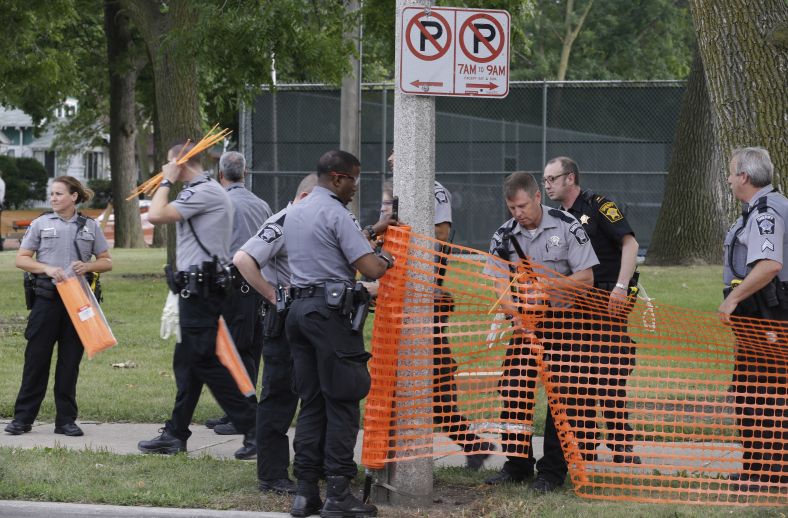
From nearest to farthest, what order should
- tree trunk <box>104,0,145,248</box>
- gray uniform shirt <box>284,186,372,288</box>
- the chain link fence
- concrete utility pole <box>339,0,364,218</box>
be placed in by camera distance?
gray uniform shirt <box>284,186,372,288</box> → concrete utility pole <box>339,0,364,218</box> → the chain link fence → tree trunk <box>104,0,145,248</box>

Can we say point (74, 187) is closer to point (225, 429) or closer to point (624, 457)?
point (225, 429)

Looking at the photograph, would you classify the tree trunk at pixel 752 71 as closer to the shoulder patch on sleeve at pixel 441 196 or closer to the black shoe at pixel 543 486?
the shoulder patch on sleeve at pixel 441 196

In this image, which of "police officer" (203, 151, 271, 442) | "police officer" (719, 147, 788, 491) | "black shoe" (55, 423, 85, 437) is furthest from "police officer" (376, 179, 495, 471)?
"black shoe" (55, 423, 85, 437)

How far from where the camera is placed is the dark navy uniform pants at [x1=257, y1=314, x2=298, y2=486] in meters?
6.61

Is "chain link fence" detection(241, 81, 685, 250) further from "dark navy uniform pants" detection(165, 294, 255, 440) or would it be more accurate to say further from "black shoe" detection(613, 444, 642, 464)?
"black shoe" detection(613, 444, 642, 464)

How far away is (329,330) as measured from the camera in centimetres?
605

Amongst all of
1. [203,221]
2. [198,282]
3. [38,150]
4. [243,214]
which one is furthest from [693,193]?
[38,150]

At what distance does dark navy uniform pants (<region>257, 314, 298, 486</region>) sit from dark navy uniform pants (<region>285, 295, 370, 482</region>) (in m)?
0.35

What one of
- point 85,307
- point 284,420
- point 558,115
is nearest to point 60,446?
point 85,307

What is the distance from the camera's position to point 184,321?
741 cm

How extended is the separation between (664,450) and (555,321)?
1.25m

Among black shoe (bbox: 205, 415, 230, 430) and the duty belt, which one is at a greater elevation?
the duty belt

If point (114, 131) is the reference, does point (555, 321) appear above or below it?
below

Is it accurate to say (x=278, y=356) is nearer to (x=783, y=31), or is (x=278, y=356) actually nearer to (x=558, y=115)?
(x=783, y=31)
